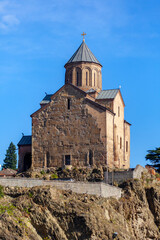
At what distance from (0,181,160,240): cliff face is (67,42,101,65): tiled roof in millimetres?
18512

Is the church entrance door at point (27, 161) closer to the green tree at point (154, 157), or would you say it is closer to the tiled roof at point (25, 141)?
the tiled roof at point (25, 141)

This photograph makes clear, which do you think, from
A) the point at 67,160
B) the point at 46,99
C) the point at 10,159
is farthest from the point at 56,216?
the point at 10,159

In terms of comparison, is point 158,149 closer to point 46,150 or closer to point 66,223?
point 46,150

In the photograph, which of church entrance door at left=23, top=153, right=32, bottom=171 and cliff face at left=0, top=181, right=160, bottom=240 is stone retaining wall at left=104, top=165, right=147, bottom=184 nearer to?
cliff face at left=0, top=181, right=160, bottom=240

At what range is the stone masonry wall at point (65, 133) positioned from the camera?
5553cm

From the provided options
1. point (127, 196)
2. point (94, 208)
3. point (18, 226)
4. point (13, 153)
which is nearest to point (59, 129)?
point (127, 196)

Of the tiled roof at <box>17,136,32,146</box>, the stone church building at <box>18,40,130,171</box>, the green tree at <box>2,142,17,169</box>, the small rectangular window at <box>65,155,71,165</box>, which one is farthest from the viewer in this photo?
the green tree at <box>2,142,17,169</box>

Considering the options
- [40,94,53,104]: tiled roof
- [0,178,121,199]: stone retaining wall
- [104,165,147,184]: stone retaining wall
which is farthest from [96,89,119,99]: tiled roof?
[0,178,121,199]: stone retaining wall

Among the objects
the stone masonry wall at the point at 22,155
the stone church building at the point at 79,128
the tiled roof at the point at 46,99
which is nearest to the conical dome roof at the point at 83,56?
the stone church building at the point at 79,128

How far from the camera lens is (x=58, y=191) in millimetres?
45094

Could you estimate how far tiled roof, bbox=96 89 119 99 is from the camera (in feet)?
194

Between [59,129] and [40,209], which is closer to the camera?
[40,209]

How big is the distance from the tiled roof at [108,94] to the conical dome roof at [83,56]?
3.62 meters

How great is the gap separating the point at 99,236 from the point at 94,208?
8.43ft
